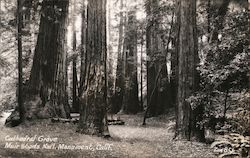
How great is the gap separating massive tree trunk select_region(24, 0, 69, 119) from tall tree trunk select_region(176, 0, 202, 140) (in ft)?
16.2

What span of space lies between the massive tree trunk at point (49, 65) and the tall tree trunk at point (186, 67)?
4.92 m

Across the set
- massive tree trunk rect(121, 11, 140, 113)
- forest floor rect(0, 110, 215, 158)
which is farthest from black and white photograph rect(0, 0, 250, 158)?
massive tree trunk rect(121, 11, 140, 113)

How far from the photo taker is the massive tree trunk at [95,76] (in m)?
12.2

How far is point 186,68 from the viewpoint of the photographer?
11.7 m

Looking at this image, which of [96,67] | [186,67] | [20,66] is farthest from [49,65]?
[186,67]

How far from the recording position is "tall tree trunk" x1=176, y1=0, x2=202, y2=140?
11.7 meters

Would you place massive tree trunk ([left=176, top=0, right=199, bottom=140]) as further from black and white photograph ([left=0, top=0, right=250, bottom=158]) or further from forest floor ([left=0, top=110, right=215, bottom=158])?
forest floor ([left=0, top=110, right=215, bottom=158])

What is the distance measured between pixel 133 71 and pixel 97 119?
12623mm

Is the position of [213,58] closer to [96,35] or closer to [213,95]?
[213,95]

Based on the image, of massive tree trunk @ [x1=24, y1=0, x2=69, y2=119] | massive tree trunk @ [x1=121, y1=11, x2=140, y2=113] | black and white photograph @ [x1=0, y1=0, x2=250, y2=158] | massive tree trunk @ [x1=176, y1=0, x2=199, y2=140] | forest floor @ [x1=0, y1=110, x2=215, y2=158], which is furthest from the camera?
massive tree trunk @ [x1=121, y1=11, x2=140, y2=113]

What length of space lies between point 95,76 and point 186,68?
272 centimetres

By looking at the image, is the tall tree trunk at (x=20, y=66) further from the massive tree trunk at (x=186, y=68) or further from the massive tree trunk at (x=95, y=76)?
the massive tree trunk at (x=186, y=68)

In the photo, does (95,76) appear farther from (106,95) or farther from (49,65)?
(49,65)

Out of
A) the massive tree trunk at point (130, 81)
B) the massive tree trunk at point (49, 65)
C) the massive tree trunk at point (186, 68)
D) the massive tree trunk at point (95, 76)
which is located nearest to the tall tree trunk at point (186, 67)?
the massive tree trunk at point (186, 68)
